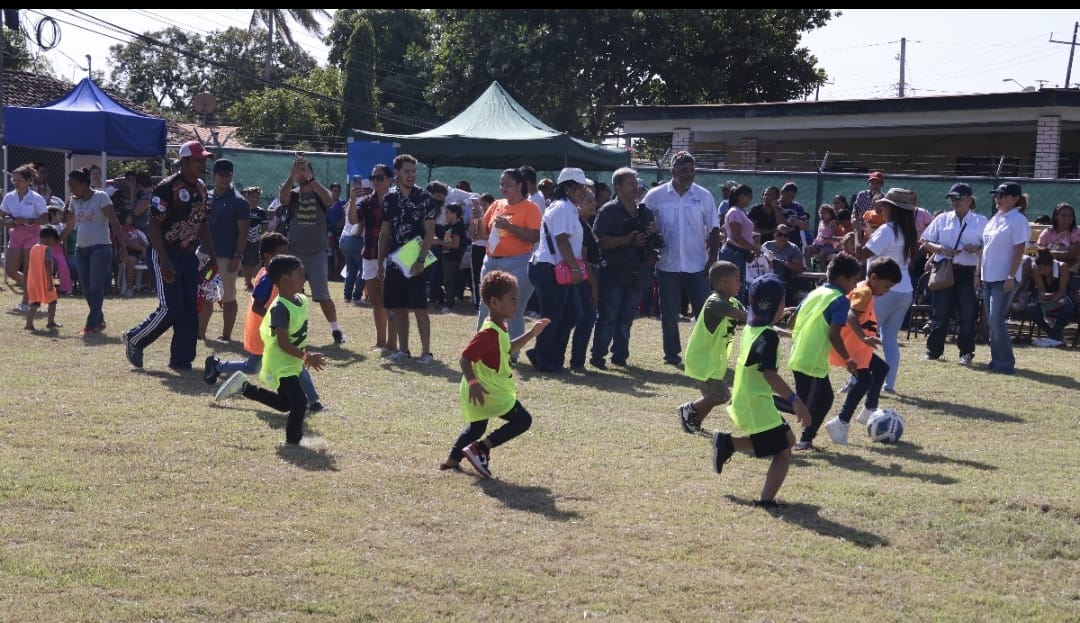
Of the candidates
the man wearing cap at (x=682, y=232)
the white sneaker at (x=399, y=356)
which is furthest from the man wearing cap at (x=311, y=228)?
the man wearing cap at (x=682, y=232)

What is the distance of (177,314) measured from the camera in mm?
10422

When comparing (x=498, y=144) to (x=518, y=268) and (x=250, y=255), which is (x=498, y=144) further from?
(x=518, y=268)

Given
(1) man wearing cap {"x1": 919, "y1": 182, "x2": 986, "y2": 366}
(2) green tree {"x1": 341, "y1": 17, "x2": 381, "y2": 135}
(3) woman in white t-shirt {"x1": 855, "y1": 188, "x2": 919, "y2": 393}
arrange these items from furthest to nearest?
(2) green tree {"x1": 341, "y1": 17, "x2": 381, "y2": 135} → (1) man wearing cap {"x1": 919, "y1": 182, "x2": 986, "y2": 366} → (3) woman in white t-shirt {"x1": 855, "y1": 188, "x2": 919, "y2": 393}

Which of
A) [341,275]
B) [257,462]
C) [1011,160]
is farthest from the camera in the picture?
[1011,160]

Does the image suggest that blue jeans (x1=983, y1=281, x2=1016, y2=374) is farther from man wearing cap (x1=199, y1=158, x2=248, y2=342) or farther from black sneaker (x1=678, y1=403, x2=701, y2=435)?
man wearing cap (x1=199, y1=158, x2=248, y2=342)

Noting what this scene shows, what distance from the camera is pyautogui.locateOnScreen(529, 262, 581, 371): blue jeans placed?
10922mm

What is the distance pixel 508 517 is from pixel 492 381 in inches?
37.9

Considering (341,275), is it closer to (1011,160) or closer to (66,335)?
(66,335)

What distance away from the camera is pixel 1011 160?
2530 cm

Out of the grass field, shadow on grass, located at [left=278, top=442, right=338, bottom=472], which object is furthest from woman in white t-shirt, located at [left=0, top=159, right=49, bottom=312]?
shadow on grass, located at [left=278, top=442, right=338, bottom=472]

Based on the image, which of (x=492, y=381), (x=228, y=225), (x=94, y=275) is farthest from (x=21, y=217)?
(x=492, y=381)

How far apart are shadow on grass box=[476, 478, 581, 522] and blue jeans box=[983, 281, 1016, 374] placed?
671 cm

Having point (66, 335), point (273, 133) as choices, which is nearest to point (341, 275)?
point (66, 335)
